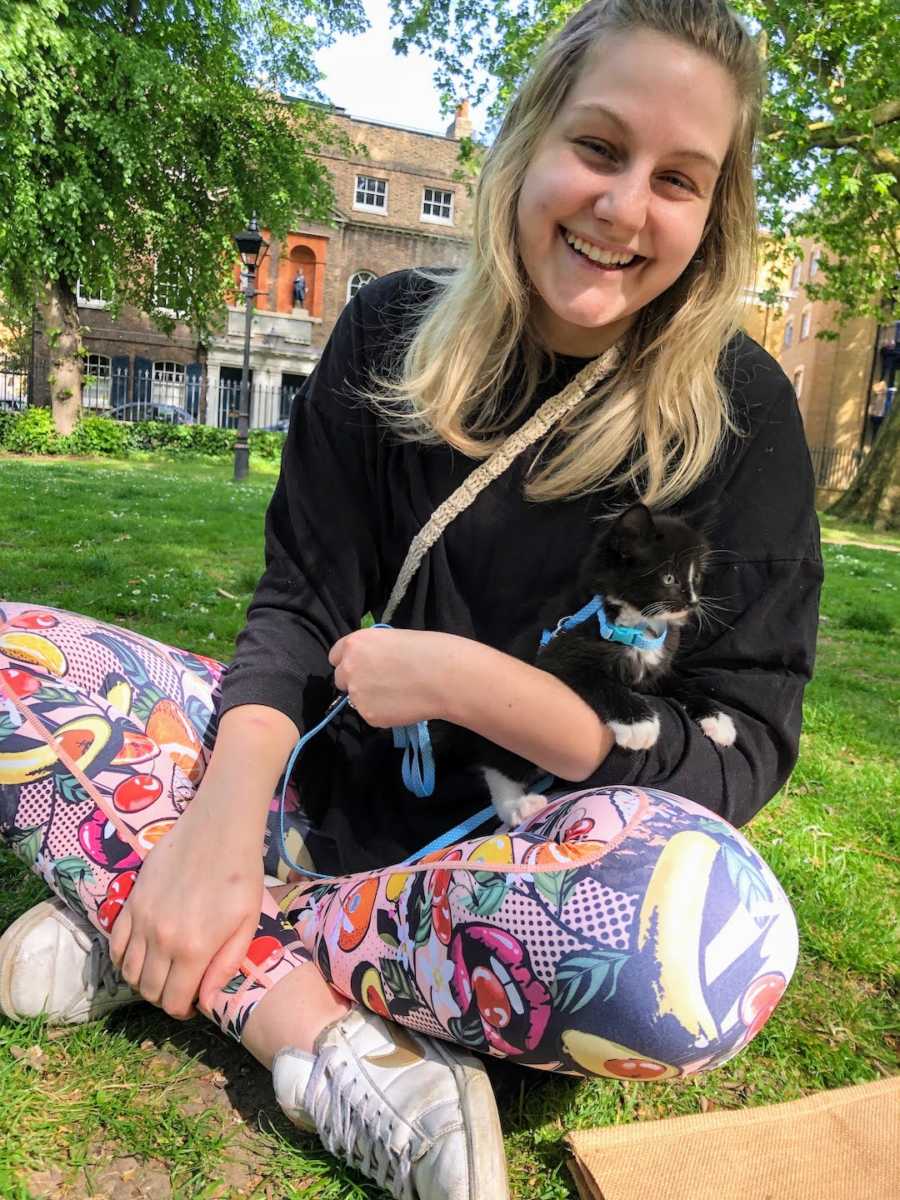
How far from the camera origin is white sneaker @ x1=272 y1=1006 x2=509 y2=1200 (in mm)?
1454

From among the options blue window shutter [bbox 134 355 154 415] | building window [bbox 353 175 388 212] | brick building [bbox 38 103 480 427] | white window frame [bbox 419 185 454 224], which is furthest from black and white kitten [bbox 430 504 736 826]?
white window frame [bbox 419 185 454 224]

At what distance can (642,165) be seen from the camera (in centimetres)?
183

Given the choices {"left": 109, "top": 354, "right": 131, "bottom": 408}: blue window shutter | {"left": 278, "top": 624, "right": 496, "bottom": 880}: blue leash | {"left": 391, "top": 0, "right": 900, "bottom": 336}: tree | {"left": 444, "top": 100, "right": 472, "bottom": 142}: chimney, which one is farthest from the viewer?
{"left": 444, "top": 100, "right": 472, "bottom": 142}: chimney

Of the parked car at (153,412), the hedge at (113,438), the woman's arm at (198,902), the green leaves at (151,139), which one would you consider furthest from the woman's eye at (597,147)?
the parked car at (153,412)

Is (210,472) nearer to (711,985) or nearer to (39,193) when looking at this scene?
(39,193)

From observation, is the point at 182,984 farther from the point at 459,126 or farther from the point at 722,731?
the point at 459,126

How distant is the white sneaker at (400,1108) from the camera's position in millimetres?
1454

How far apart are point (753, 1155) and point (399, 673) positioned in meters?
1.18

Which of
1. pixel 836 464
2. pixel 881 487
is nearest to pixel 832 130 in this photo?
pixel 881 487

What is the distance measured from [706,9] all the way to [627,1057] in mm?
2075

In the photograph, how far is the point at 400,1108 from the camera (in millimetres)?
1538

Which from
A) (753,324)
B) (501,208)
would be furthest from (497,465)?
(753,324)

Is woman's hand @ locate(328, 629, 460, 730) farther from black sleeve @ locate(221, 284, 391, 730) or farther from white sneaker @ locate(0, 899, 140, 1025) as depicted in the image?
white sneaker @ locate(0, 899, 140, 1025)

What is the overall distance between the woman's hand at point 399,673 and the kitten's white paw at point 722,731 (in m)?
0.57
